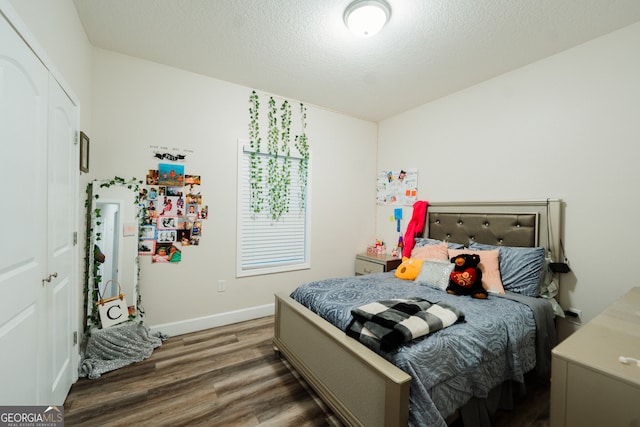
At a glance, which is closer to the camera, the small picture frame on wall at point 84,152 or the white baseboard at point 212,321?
the small picture frame on wall at point 84,152

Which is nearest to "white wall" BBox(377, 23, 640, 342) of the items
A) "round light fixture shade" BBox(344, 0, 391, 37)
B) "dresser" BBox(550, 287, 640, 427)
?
"dresser" BBox(550, 287, 640, 427)

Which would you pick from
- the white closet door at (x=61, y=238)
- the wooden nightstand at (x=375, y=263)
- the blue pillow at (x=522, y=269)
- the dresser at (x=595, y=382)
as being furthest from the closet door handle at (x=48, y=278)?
the blue pillow at (x=522, y=269)

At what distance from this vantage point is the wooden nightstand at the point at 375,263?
339 centimetres

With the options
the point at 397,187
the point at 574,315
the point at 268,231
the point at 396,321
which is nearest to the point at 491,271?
the point at 574,315

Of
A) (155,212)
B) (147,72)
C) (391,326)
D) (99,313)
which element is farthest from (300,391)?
(147,72)

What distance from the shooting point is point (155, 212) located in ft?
8.59

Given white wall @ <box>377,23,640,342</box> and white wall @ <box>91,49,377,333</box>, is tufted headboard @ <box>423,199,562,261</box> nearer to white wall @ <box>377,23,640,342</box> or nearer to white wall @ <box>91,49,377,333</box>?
white wall @ <box>377,23,640,342</box>

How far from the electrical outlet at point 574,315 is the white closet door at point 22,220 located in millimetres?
3535

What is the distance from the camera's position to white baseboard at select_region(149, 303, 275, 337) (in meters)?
2.70

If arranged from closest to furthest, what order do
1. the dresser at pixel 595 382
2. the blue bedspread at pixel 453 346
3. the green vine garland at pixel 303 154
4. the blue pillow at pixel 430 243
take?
the dresser at pixel 595 382 < the blue bedspread at pixel 453 346 < the blue pillow at pixel 430 243 < the green vine garland at pixel 303 154

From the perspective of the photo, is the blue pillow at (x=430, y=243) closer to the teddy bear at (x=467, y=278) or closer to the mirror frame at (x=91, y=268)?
the teddy bear at (x=467, y=278)

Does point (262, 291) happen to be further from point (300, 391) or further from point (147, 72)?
point (147, 72)

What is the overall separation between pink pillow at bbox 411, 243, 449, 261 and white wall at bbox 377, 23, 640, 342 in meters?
0.68

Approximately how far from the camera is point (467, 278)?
2.18 m
